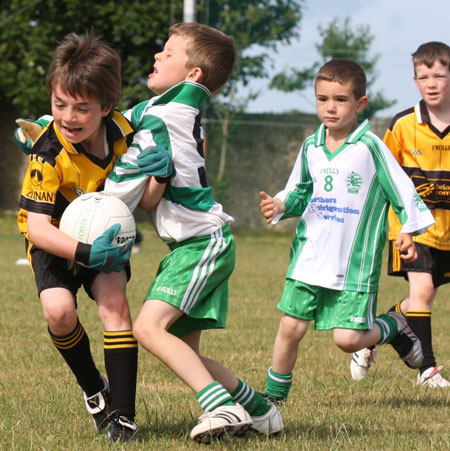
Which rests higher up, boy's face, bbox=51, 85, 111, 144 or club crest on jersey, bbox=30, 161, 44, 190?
boy's face, bbox=51, 85, 111, 144

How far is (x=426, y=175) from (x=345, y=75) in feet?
3.89

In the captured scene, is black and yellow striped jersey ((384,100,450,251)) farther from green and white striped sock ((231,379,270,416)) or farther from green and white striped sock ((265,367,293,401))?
green and white striped sock ((231,379,270,416))

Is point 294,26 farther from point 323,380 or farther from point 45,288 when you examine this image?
point 45,288

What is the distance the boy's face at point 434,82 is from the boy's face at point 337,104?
0.93 m

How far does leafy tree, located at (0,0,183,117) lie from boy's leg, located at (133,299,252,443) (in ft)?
61.4

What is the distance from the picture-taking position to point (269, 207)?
Answer: 4445 mm

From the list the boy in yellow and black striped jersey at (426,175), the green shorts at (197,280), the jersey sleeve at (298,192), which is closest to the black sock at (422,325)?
the boy in yellow and black striped jersey at (426,175)

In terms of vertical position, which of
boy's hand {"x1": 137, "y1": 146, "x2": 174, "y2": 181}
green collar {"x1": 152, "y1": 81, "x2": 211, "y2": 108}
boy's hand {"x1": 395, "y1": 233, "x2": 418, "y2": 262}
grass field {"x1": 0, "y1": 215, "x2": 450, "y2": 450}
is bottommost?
grass field {"x1": 0, "y1": 215, "x2": 450, "y2": 450}

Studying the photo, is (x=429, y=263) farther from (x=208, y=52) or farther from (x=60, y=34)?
(x=60, y=34)

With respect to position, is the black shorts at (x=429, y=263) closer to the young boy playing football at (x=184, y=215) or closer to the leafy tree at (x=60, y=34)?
the young boy playing football at (x=184, y=215)

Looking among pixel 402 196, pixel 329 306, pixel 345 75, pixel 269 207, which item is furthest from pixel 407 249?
pixel 345 75

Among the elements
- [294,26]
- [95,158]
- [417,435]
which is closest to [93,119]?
[95,158]

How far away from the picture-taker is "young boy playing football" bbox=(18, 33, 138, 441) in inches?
139

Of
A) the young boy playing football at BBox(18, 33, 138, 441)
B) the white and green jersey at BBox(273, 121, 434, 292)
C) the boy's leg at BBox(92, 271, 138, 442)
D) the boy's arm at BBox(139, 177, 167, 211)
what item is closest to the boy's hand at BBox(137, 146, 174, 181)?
the boy's arm at BBox(139, 177, 167, 211)
